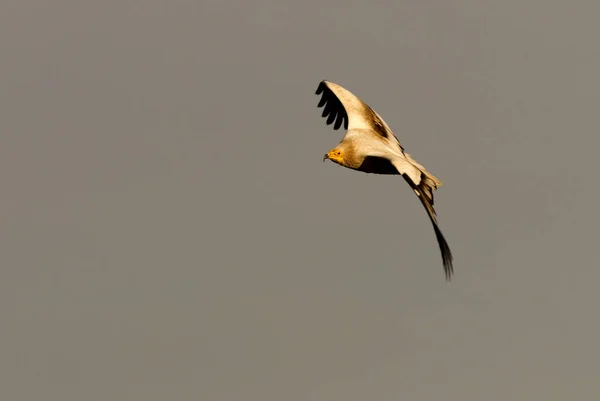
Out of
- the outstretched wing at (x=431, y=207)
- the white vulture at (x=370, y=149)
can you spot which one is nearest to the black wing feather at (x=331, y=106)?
the white vulture at (x=370, y=149)

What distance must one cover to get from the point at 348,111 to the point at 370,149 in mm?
5015

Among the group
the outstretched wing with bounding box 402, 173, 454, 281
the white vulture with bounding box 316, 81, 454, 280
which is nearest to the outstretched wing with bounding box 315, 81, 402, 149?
the white vulture with bounding box 316, 81, 454, 280

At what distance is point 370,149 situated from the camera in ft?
122

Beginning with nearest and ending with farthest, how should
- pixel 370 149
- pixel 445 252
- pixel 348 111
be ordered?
pixel 445 252 → pixel 370 149 → pixel 348 111

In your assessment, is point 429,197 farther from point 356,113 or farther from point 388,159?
point 356,113

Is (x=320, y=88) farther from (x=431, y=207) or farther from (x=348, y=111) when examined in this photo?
(x=431, y=207)

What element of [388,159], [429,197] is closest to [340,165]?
[388,159]

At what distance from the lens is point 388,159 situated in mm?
35562

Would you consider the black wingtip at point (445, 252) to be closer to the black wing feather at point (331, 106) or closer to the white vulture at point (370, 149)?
the white vulture at point (370, 149)

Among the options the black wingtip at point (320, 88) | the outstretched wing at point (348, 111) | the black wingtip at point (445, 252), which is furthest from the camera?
the black wingtip at point (320, 88)

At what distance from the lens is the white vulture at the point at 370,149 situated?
1307 inches

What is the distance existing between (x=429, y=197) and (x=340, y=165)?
5137mm

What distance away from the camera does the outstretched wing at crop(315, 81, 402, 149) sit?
40938 mm

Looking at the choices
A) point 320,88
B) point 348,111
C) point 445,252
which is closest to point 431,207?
point 445,252
